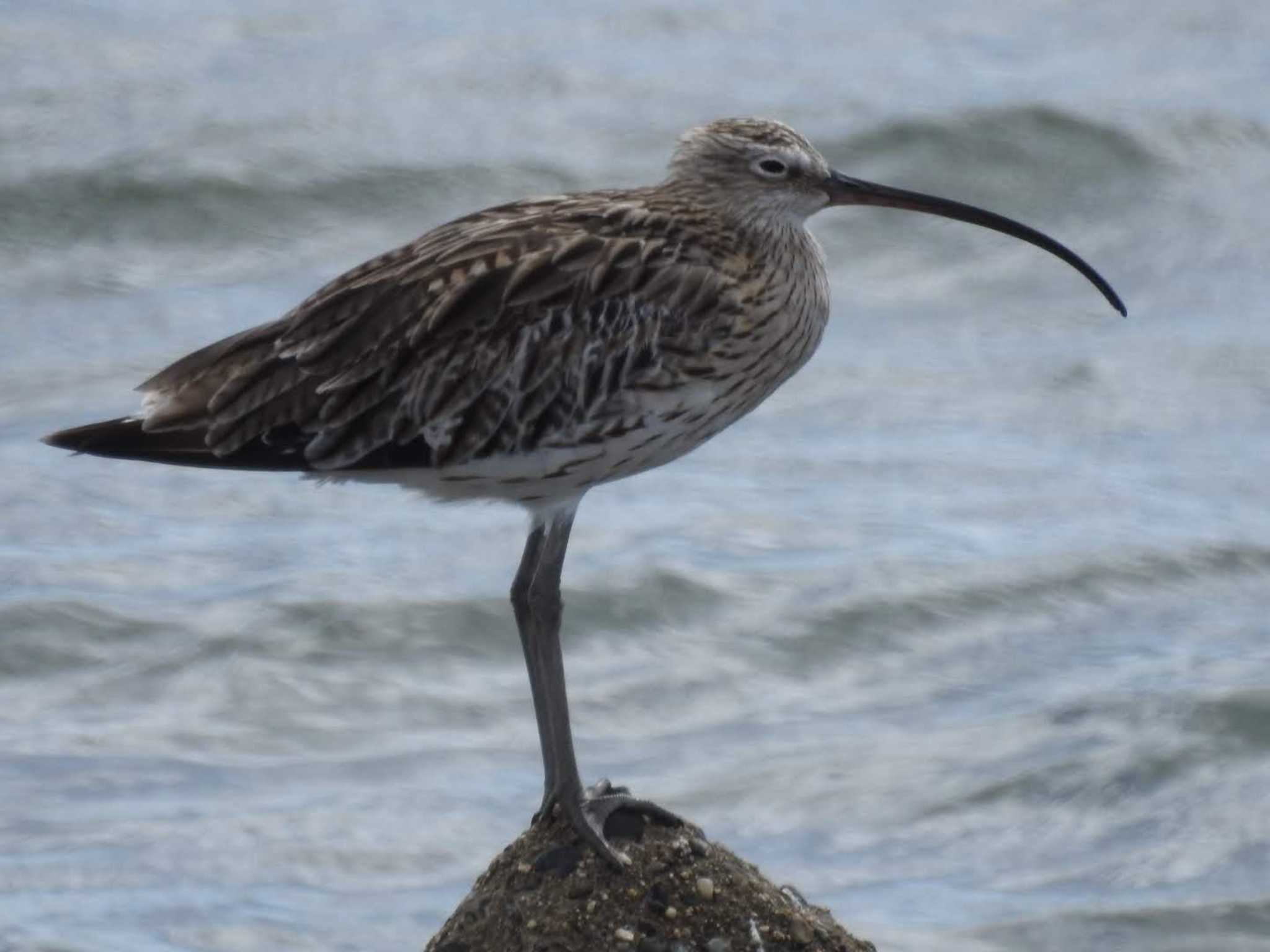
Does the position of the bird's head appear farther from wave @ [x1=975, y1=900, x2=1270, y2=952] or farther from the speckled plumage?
wave @ [x1=975, y1=900, x2=1270, y2=952]

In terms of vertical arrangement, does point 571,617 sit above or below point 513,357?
above

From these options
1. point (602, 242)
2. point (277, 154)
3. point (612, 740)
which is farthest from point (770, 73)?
point (602, 242)

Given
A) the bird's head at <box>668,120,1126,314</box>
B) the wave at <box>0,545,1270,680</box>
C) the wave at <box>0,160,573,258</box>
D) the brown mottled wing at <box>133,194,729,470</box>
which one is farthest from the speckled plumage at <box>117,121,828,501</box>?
the wave at <box>0,160,573,258</box>

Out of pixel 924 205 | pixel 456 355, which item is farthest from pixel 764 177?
pixel 456 355

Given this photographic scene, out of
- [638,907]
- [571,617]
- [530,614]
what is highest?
[571,617]

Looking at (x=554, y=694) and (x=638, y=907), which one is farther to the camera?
(x=554, y=694)

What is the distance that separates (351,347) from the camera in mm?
11242

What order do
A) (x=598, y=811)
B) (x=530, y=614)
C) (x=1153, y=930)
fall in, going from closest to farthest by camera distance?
(x=598, y=811)
(x=530, y=614)
(x=1153, y=930)

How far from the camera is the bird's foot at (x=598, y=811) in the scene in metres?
10.5

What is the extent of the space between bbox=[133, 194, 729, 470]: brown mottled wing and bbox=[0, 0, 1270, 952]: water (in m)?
5.85

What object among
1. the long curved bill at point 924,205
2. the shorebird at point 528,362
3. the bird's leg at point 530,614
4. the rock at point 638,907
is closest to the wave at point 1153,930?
the long curved bill at point 924,205

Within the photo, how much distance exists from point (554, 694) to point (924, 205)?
8.15 feet

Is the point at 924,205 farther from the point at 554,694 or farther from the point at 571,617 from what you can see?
the point at 571,617

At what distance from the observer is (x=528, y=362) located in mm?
11281
